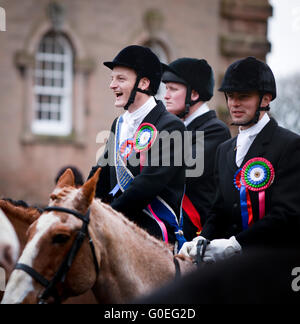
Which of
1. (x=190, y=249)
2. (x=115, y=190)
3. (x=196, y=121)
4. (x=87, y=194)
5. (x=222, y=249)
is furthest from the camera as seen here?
(x=196, y=121)

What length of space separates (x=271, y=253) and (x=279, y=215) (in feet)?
7.66

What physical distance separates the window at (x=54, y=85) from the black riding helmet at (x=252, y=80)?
14574 millimetres

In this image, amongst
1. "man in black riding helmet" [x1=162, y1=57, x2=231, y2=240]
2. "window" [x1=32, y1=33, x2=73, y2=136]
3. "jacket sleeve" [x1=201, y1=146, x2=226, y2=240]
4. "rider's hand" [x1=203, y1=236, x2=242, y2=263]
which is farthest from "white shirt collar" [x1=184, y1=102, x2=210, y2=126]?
"window" [x1=32, y1=33, x2=73, y2=136]

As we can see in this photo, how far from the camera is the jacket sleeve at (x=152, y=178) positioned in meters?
4.15

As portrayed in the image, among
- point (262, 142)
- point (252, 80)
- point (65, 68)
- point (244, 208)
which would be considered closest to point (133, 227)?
point (244, 208)

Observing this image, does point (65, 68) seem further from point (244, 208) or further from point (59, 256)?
point (59, 256)

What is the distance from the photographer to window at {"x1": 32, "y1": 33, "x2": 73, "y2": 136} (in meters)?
18.8

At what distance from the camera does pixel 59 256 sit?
128 inches

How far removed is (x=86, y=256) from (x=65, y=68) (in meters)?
16.3

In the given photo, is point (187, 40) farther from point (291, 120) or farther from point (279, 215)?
point (279, 215)

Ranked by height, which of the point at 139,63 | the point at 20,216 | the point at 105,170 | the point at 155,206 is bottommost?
the point at 20,216

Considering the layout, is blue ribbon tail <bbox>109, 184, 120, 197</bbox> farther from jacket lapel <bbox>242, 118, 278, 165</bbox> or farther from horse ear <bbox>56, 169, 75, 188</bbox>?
jacket lapel <bbox>242, 118, 278, 165</bbox>

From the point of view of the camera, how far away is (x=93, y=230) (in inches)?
135

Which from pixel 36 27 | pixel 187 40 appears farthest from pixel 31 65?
pixel 187 40
